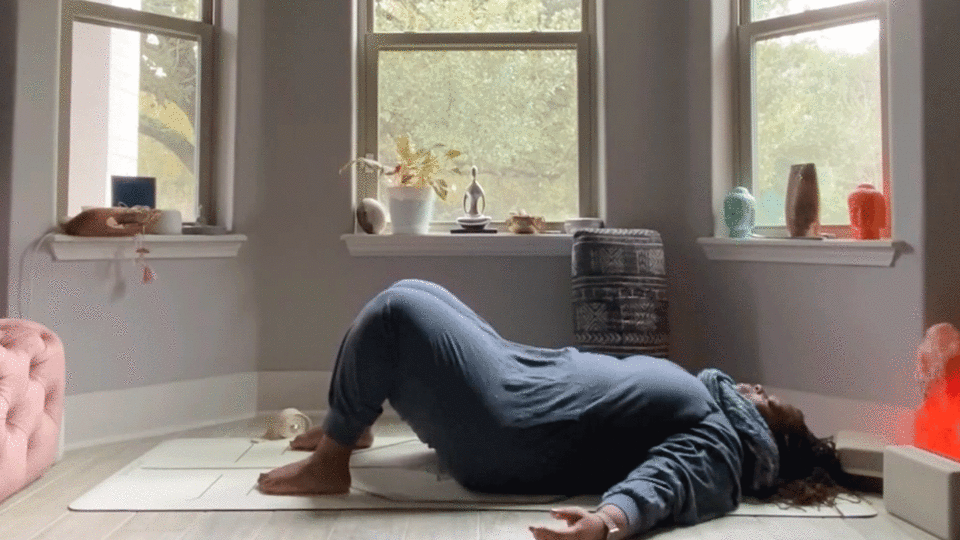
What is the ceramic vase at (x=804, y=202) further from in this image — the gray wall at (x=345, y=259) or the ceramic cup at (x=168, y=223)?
the ceramic cup at (x=168, y=223)

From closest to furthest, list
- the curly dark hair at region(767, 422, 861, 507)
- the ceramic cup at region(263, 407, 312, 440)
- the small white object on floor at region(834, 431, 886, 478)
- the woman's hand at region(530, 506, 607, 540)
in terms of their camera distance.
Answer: the woman's hand at region(530, 506, 607, 540) → the curly dark hair at region(767, 422, 861, 507) → the small white object on floor at region(834, 431, 886, 478) → the ceramic cup at region(263, 407, 312, 440)

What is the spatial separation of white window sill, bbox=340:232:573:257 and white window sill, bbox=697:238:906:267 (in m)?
0.70

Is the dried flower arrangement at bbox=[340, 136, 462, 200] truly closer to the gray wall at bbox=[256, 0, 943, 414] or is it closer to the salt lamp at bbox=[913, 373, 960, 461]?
the gray wall at bbox=[256, 0, 943, 414]

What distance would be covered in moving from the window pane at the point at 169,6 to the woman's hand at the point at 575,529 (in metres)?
2.97

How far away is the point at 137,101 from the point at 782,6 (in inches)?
117

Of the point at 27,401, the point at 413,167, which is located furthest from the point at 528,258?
the point at 27,401

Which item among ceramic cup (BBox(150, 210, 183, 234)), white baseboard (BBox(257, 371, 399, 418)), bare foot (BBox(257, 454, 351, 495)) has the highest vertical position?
ceramic cup (BBox(150, 210, 183, 234))

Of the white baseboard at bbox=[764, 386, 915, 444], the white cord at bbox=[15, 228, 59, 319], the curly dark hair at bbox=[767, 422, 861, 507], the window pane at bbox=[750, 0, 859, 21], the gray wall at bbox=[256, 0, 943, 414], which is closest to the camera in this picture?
the curly dark hair at bbox=[767, 422, 861, 507]

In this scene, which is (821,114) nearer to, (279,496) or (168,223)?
(279,496)

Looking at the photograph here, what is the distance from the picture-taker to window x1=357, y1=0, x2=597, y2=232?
403cm

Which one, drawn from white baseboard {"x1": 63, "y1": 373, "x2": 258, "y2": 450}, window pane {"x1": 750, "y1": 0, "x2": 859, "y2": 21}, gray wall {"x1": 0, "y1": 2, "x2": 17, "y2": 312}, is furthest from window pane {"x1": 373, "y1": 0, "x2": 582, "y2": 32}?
white baseboard {"x1": 63, "y1": 373, "x2": 258, "y2": 450}

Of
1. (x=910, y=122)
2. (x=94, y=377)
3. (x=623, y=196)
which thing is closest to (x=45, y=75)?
(x=94, y=377)

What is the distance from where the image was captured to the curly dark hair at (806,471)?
2.41 metres

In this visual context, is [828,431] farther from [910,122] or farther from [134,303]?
[134,303]
